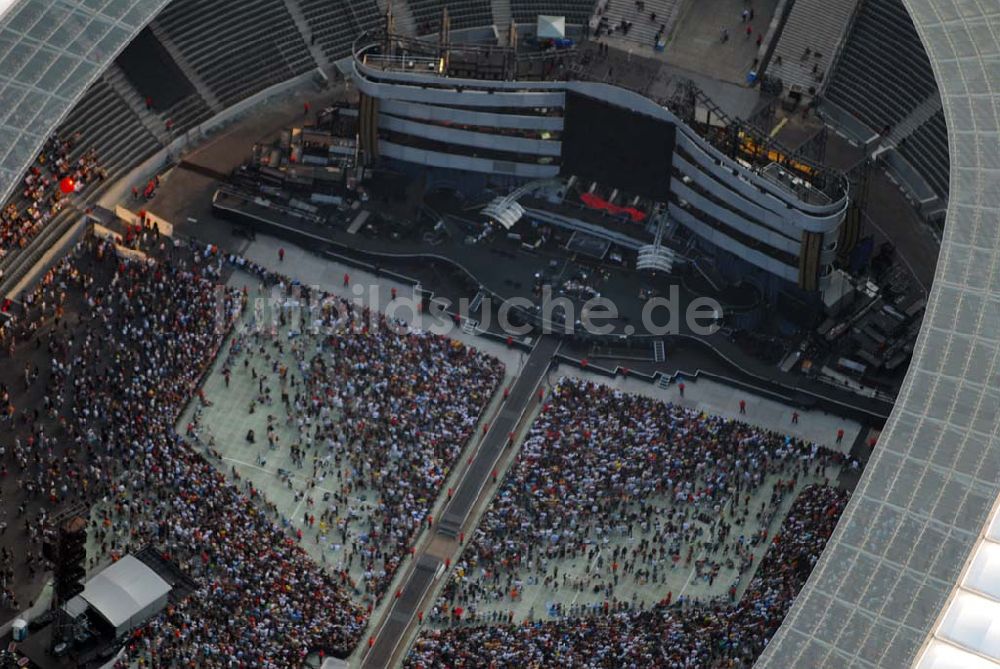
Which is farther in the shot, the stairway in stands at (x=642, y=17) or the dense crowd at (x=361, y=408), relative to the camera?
the stairway in stands at (x=642, y=17)

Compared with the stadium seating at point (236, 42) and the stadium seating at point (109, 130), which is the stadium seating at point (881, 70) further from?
the stadium seating at point (109, 130)

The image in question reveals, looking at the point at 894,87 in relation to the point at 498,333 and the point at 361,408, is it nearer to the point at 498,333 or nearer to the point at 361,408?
the point at 498,333

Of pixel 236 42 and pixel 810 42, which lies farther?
pixel 236 42

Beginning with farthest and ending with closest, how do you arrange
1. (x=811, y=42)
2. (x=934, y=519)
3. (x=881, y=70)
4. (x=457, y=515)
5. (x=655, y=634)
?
(x=811, y=42), (x=881, y=70), (x=457, y=515), (x=655, y=634), (x=934, y=519)

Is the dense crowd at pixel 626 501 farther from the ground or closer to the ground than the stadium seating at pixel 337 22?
closer to the ground

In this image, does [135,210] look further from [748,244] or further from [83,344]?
[748,244]

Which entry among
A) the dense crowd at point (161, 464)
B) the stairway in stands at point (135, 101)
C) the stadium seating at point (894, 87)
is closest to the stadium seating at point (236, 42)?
the stairway in stands at point (135, 101)

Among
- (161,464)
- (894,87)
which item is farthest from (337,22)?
(161,464)

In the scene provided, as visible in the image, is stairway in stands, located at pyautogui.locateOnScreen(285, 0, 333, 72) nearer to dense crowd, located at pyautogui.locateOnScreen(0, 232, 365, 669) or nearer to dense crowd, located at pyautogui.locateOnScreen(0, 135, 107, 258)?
dense crowd, located at pyautogui.locateOnScreen(0, 135, 107, 258)
